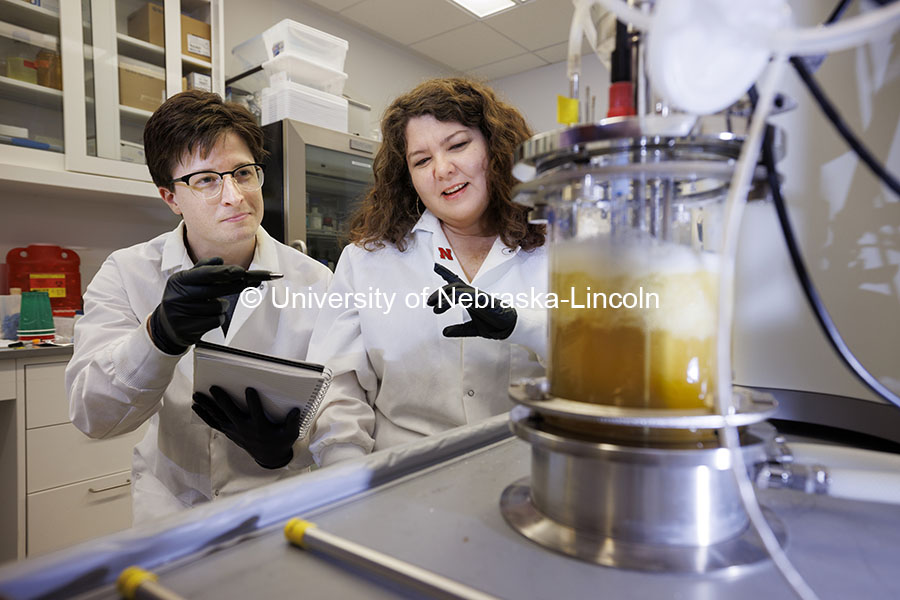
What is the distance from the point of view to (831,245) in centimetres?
58

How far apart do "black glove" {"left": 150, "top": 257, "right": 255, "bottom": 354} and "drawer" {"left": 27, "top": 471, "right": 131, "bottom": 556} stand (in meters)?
1.34

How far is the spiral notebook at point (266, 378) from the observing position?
742mm

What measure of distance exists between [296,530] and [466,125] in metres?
0.97

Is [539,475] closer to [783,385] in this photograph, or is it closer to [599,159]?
[599,159]

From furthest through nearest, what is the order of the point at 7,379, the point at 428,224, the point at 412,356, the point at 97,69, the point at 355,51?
the point at 355,51 → the point at 97,69 → the point at 7,379 → the point at 428,224 → the point at 412,356

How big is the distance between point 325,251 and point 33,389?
4.40 ft

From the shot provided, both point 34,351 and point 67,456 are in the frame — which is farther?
point 67,456

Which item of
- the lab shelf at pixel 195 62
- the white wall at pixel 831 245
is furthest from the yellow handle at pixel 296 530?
the lab shelf at pixel 195 62

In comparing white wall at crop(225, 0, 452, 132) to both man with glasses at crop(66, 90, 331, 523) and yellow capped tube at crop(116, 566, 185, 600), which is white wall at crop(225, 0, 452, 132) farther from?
yellow capped tube at crop(116, 566, 185, 600)

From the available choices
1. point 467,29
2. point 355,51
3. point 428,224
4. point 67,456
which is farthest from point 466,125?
point 355,51

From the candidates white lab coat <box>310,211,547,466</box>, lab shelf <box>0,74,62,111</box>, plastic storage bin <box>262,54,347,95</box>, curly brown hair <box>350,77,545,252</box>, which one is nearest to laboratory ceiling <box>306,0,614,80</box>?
plastic storage bin <box>262,54,347,95</box>

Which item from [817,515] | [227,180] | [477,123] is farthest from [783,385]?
[227,180]

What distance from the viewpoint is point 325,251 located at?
2736 mm

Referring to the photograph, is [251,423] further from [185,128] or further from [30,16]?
[30,16]
